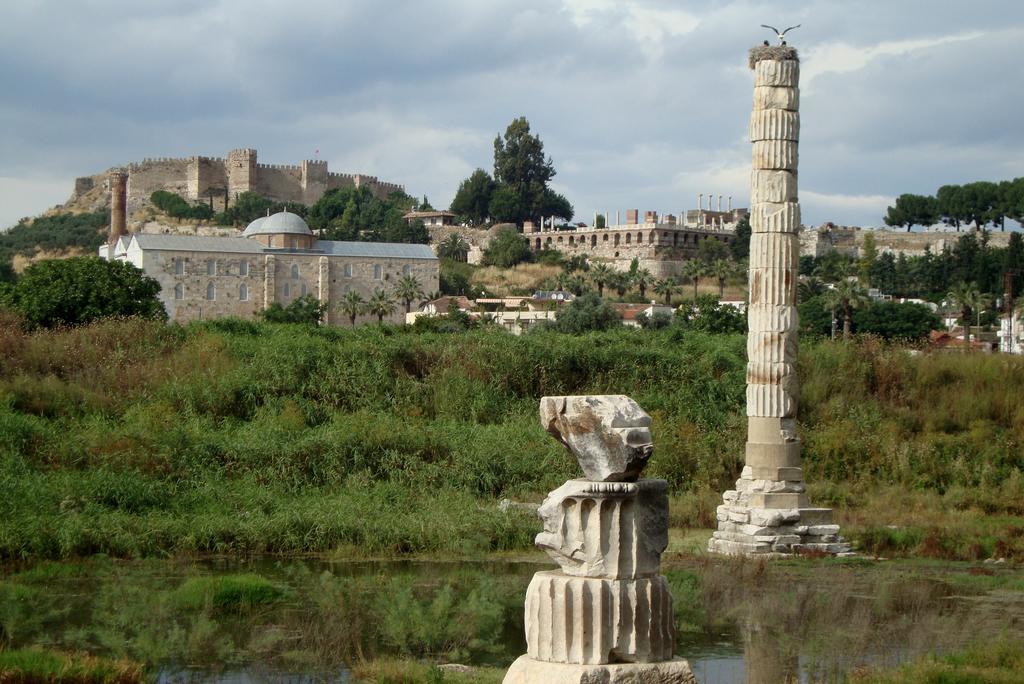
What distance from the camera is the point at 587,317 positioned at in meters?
44.5

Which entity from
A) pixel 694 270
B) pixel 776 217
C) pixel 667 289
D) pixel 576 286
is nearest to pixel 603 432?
pixel 776 217

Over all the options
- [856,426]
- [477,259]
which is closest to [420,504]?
[856,426]

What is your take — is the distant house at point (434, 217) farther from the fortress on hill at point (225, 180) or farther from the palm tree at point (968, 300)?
the palm tree at point (968, 300)

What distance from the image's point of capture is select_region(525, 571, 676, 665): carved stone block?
4.55m

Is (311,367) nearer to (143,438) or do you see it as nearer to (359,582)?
(143,438)

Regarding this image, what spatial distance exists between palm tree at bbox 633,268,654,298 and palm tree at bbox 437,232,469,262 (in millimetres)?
11554

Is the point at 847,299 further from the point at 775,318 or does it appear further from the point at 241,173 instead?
the point at 241,173

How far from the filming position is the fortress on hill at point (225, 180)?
88.4m

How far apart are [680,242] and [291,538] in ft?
211

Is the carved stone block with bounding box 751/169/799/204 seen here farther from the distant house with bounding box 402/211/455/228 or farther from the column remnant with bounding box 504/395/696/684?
the distant house with bounding box 402/211/455/228

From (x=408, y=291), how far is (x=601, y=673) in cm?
5611

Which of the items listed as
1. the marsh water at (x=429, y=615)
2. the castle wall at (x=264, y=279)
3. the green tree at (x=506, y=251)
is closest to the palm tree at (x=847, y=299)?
the castle wall at (x=264, y=279)

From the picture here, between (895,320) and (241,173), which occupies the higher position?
(241,173)

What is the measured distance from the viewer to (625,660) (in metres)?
4.58
